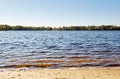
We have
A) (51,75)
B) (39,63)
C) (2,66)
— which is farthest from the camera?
(39,63)

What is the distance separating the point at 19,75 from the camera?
12.7 metres

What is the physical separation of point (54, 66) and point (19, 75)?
4.71 metres

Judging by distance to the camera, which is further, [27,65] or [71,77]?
[27,65]

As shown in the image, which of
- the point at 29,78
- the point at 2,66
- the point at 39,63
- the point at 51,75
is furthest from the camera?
the point at 39,63

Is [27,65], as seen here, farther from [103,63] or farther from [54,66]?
[103,63]

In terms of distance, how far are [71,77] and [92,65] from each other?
5457 mm

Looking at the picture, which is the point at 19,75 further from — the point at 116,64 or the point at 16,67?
the point at 116,64

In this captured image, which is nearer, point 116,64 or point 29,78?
point 29,78

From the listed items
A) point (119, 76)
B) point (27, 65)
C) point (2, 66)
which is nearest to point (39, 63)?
point (27, 65)

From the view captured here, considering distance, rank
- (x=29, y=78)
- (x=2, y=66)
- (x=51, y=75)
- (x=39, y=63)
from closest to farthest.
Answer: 1. (x=29, y=78)
2. (x=51, y=75)
3. (x=2, y=66)
4. (x=39, y=63)

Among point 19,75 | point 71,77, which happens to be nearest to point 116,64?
point 71,77

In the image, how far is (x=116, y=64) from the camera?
58.5ft

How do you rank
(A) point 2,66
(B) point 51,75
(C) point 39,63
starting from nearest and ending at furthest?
(B) point 51,75 < (A) point 2,66 < (C) point 39,63

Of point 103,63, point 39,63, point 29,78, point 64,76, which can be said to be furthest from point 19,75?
point 103,63
